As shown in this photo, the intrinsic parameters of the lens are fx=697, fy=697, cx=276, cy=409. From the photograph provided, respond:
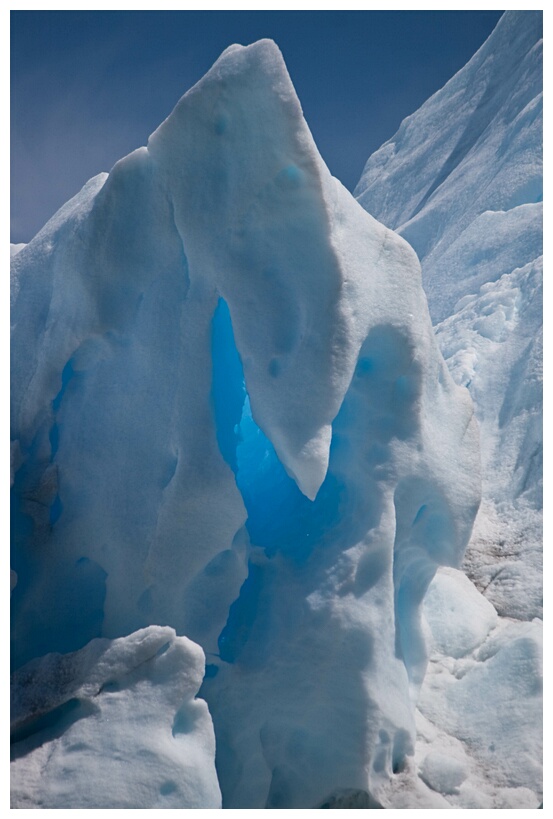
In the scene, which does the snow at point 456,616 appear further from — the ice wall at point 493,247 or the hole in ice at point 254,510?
the hole in ice at point 254,510

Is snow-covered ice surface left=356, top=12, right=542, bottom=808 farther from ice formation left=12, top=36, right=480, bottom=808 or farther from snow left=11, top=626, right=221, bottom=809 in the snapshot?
snow left=11, top=626, right=221, bottom=809

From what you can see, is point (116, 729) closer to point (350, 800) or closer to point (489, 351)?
point (350, 800)

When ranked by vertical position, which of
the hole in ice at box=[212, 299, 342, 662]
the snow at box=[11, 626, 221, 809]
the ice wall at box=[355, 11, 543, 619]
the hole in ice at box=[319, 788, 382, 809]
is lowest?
the hole in ice at box=[319, 788, 382, 809]

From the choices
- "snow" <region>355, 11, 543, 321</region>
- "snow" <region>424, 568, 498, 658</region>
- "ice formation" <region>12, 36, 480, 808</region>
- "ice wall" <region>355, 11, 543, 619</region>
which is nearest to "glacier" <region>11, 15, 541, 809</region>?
"ice formation" <region>12, 36, 480, 808</region>

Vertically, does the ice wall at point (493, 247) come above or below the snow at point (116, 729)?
above

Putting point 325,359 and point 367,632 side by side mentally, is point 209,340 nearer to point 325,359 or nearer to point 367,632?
point 325,359

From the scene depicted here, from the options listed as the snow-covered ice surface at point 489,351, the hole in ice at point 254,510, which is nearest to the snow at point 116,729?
the hole in ice at point 254,510
